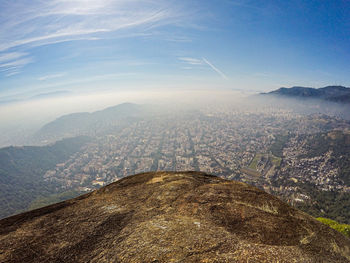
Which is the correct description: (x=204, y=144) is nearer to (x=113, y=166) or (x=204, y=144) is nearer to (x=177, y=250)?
(x=113, y=166)

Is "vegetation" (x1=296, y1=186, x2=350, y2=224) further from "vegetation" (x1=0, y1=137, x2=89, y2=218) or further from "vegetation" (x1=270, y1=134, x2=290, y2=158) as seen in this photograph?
"vegetation" (x1=0, y1=137, x2=89, y2=218)

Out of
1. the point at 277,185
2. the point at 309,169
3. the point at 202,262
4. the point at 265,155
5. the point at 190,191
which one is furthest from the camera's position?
the point at 265,155

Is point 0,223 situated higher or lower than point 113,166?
higher

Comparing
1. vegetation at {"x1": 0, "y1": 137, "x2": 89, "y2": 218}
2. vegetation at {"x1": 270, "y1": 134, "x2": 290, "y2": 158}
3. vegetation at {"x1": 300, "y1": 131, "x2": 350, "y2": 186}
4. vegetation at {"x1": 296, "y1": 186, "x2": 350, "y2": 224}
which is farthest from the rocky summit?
vegetation at {"x1": 270, "y1": 134, "x2": 290, "y2": 158}

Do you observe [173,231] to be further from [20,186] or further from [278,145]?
[20,186]

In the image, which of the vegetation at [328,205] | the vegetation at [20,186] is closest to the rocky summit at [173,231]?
the vegetation at [328,205]

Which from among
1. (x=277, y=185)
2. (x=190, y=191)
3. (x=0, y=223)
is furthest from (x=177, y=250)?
(x=277, y=185)

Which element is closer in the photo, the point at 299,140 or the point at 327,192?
the point at 327,192

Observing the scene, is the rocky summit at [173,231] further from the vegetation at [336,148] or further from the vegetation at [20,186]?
the vegetation at [20,186]

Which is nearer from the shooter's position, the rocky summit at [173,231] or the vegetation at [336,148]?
the rocky summit at [173,231]

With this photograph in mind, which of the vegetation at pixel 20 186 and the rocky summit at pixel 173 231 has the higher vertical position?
the rocky summit at pixel 173 231
